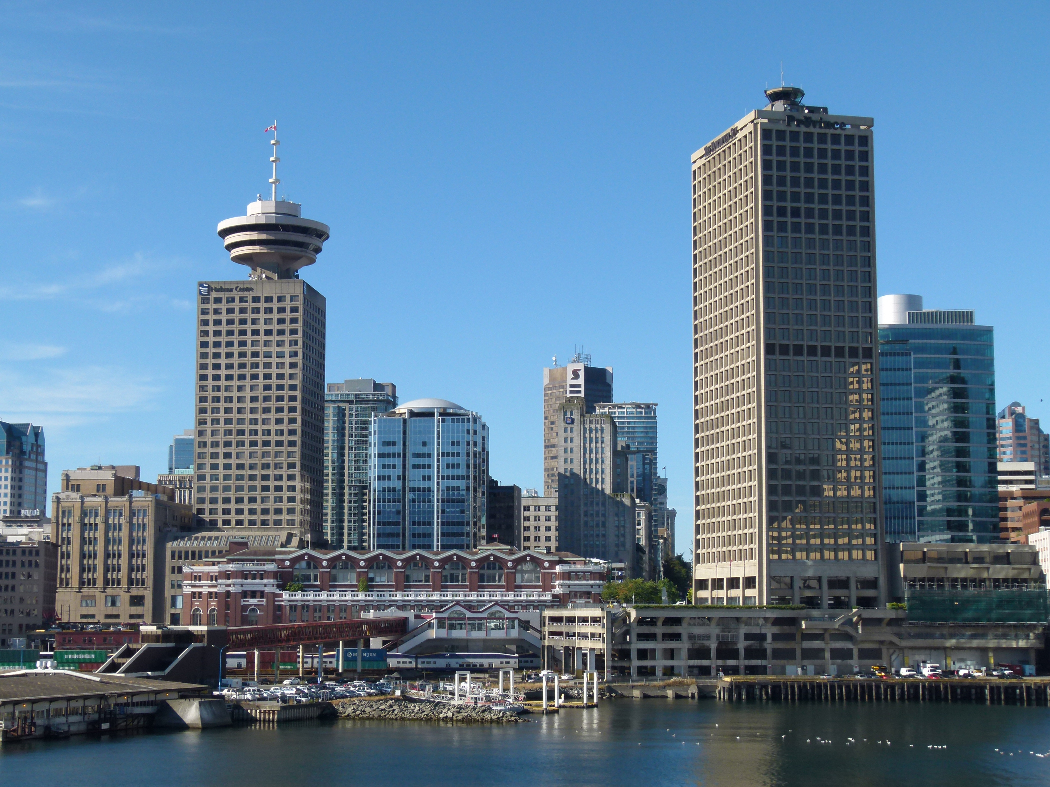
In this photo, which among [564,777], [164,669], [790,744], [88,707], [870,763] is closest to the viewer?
[564,777]

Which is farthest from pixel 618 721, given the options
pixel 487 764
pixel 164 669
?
pixel 164 669

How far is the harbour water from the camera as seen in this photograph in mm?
136875

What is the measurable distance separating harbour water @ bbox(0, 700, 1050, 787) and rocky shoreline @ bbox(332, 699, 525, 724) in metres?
4.00

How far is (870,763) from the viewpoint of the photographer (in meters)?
146

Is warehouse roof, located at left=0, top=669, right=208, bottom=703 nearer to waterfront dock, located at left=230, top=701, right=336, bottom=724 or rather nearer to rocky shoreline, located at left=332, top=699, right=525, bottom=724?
waterfront dock, located at left=230, top=701, right=336, bottom=724

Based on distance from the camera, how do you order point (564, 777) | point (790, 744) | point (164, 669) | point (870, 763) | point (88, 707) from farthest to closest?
point (164, 669) < point (88, 707) < point (790, 744) < point (870, 763) < point (564, 777)

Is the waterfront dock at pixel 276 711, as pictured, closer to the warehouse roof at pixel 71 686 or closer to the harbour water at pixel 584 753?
the harbour water at pixel 584 753

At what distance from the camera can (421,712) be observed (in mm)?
183625

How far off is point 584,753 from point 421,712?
37.5 metres

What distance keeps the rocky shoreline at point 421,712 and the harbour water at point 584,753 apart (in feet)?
13.1

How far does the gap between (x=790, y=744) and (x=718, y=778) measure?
23.7m

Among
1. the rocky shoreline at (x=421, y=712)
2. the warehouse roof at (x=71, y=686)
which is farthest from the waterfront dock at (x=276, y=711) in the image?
the warehouse roof at (x=71, y=686)

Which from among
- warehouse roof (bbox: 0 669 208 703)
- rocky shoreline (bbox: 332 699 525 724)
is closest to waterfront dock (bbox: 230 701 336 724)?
rocky shoreline (bbox: 332 699 525 724)

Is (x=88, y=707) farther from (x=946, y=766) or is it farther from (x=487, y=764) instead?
(x=946, y=766)
